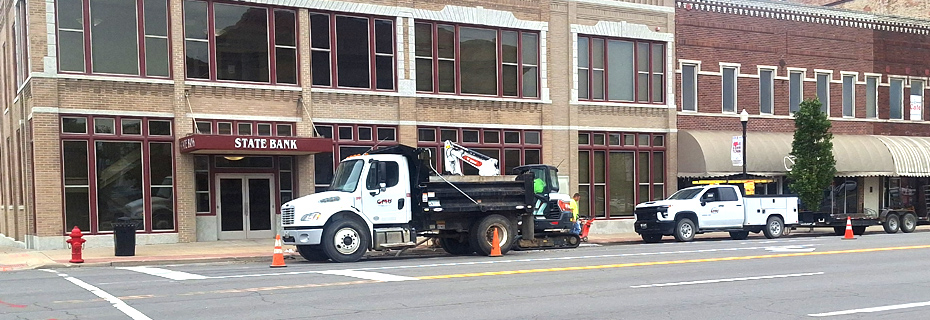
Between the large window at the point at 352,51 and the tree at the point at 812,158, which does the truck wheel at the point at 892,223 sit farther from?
the large window at the point at 352,51

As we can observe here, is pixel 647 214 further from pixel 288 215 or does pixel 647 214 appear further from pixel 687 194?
pixel 288 215

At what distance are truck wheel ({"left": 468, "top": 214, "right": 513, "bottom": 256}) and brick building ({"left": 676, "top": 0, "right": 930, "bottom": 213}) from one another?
13456 mm

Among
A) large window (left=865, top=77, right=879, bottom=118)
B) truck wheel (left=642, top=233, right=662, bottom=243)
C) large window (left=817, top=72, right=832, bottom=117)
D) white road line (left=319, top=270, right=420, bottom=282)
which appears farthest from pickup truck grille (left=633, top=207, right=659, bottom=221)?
large window (left=865, top=77, right=879, bottom=118)

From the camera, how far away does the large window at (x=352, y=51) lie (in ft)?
86.9

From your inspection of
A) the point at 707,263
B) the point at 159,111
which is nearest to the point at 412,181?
the point at 707,263

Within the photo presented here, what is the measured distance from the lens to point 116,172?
23.7 meters

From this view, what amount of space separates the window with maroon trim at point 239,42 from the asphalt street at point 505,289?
7.70 meters

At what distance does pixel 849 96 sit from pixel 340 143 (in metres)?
21.9

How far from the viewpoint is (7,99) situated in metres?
28.7

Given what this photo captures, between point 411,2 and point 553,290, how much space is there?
54.4ft

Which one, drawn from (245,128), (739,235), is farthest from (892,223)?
(245,128)

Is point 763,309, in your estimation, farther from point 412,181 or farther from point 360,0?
point 360,0

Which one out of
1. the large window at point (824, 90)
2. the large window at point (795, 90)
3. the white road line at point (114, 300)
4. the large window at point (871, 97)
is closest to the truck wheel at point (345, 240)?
the white road line at point (114, 300)

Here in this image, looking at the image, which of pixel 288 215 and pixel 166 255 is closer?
pixel 288 215
